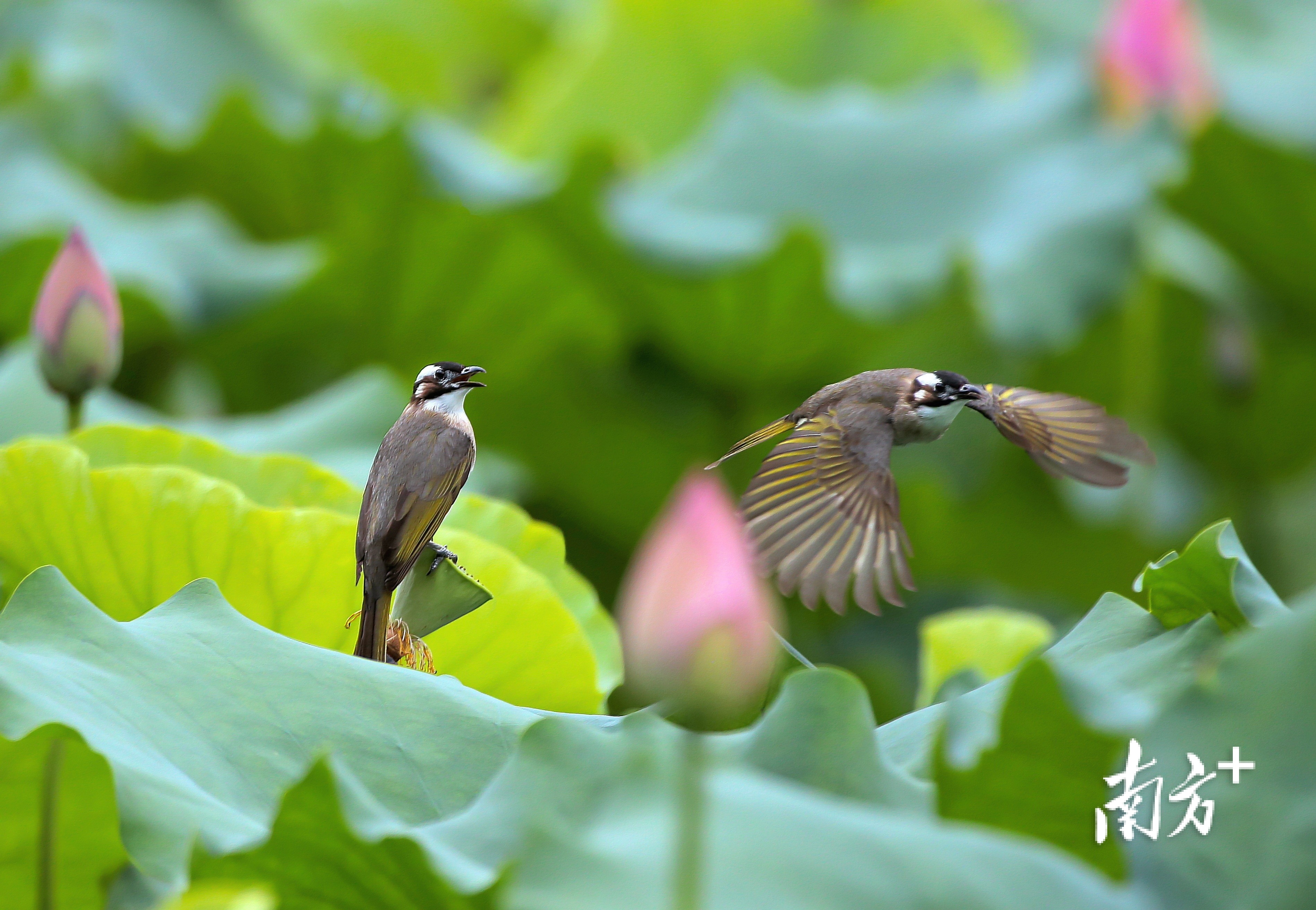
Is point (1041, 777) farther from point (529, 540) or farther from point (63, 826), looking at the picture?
point (63, 826)

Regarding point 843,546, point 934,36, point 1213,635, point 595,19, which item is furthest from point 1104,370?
point 843,546

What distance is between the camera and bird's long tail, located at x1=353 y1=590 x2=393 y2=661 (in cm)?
74

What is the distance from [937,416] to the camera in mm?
661

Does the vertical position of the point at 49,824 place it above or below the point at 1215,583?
below

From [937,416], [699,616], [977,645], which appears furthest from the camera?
[977,645]

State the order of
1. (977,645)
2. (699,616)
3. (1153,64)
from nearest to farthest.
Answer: (699,616), (977,645), (1153,64)

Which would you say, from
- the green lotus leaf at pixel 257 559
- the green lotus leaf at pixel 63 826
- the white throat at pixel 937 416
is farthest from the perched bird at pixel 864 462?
the green lotus leaf at pixel 63 826

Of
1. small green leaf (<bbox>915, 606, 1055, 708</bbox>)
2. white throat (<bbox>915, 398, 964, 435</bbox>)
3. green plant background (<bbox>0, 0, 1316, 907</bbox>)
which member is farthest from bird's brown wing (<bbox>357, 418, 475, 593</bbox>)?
small green leaf (<bbox>915, 606, 1055, 708</bbox>)

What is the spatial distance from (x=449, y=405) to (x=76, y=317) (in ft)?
1.57

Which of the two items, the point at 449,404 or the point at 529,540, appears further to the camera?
the point at 529,540

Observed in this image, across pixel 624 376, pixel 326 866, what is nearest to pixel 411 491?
Result: pixel 326 866

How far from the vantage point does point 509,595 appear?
3.24 ft

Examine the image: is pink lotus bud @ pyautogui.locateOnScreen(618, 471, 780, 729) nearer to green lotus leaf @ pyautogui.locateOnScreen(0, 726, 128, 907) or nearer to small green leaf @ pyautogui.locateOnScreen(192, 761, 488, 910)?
small green leaf @ pyautogui.locateOnScreen(192, 761, 488, 910)

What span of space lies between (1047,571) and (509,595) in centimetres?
208
